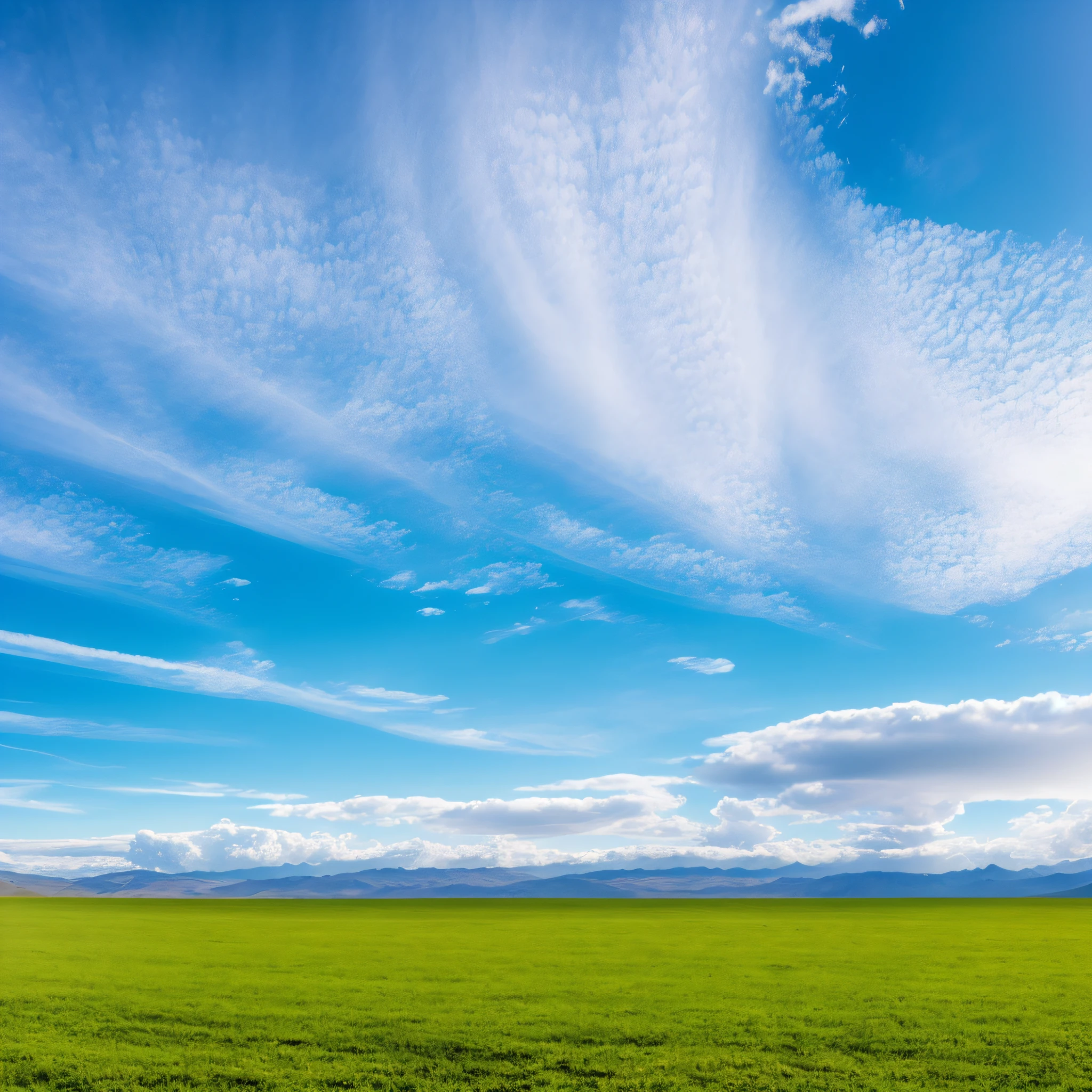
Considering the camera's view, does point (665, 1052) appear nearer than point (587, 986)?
Yes

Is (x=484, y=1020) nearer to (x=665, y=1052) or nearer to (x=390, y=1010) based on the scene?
(x=390, y=1010)

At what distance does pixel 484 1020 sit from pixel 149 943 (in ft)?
106

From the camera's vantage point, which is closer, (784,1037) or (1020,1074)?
(1020,1074)

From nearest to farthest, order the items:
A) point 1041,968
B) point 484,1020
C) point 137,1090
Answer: point 137,1090
point 484,1020
point 1041,968

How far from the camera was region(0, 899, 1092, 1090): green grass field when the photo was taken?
17703 mm

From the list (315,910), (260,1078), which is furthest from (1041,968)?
(315,910)

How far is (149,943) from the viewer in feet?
144

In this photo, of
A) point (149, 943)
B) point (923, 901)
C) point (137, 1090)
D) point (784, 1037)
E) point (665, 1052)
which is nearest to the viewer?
point (137, 1090)

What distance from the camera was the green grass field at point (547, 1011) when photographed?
697 inches

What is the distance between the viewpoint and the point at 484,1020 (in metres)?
22.5

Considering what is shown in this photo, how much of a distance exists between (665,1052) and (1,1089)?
15871mm

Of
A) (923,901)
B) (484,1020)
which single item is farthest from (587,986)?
(923,901)

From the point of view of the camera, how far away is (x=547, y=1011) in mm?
23641

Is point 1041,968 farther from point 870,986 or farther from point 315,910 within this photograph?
point 315,910
